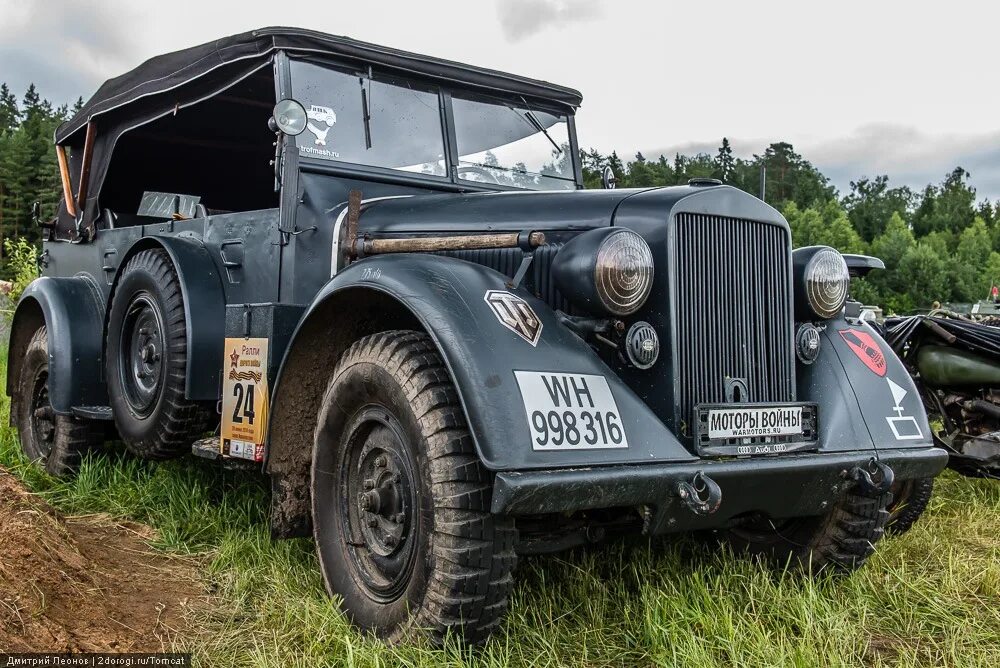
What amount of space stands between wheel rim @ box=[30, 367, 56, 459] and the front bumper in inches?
162

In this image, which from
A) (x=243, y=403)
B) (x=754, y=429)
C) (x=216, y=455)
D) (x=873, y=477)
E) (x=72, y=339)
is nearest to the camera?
(x=754, y=429)

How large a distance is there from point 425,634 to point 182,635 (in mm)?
905

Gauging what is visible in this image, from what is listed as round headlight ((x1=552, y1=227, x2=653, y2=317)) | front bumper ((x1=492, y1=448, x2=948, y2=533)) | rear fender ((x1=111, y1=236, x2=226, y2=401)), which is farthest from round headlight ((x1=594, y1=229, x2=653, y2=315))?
rear fender ((x1=111, y1=236, x2=226, y2=401))

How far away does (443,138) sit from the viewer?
4.42 metres

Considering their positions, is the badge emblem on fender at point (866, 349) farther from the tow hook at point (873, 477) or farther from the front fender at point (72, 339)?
the front fender at point (72, 339)

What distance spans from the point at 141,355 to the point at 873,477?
3.37m

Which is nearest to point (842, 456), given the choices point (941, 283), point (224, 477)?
point (224, 477)

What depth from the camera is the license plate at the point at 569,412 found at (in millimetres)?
2561

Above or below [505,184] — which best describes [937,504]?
below

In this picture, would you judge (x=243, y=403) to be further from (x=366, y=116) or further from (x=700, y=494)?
(x=700, y=494)

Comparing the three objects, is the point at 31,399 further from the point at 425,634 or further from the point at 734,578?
the point at 734,578

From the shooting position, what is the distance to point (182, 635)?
9.91 feet

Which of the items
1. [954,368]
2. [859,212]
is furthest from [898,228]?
[954,368]

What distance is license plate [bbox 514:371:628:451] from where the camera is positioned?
2561 millimetres
